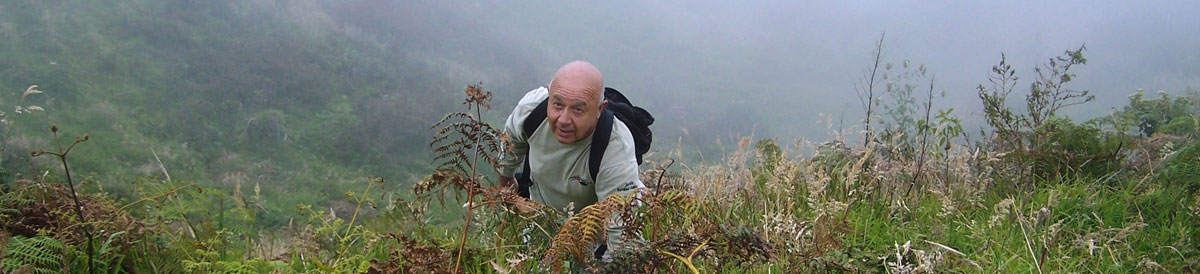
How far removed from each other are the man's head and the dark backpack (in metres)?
0.06

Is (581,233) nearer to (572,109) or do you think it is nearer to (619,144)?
(572,109)

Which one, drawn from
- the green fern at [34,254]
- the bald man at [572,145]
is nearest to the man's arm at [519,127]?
the bald man at [572,145]

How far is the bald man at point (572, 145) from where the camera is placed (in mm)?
2824

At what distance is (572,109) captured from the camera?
111 inches

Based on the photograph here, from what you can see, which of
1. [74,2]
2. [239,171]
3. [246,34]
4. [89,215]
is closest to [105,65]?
[74,2]

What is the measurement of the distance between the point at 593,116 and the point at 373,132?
4869cm

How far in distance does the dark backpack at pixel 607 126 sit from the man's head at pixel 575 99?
0.19ft

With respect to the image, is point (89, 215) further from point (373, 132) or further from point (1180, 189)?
point (373, 132)

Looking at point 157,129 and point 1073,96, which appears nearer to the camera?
point 1073,96

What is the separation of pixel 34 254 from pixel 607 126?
1873mm

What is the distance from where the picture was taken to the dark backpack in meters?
2.93

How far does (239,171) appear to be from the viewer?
39.1 meters

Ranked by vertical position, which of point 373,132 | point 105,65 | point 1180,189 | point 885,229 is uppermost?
point 1180,189

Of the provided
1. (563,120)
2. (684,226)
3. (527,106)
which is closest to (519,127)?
(527,106)
